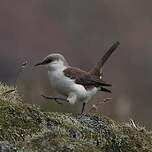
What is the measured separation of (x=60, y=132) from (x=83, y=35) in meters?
36.2

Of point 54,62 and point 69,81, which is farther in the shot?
point 54,62

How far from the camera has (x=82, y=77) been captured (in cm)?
1014

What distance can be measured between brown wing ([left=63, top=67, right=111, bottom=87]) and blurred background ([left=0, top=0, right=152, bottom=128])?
19.0m

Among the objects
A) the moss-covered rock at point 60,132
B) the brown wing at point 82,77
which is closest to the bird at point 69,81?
the brown wing at point 82,77

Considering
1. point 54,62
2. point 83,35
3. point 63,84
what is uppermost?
point 83,35

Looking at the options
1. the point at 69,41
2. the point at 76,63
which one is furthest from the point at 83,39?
the point at 76,63

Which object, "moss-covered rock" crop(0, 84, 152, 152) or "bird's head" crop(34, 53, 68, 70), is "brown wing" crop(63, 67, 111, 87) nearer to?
"bird's head" crop(34, 53, 68, 70)

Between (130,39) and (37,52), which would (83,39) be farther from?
(37,52)

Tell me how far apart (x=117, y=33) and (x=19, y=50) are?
21.9 ft

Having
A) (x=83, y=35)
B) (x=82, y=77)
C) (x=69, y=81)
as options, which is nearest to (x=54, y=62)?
(x=69, y=81)

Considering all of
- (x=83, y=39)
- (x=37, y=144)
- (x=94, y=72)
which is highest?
(x=83, y=39)

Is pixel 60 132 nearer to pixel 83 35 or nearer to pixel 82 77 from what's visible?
pixel 82 77

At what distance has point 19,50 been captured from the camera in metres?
37.3

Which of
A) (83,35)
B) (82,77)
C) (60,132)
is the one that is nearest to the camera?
(60,132)
